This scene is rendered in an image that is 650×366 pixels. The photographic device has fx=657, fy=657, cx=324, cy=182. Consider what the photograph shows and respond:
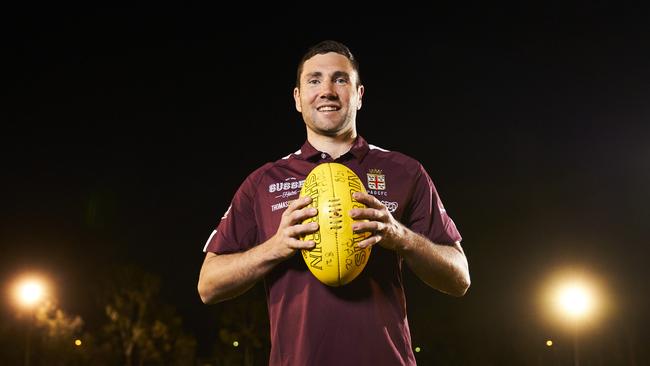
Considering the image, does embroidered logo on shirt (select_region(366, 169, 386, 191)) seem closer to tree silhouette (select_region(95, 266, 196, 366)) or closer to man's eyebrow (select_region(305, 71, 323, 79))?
man's eyebrow (select_region(305, 71, 323, 79))

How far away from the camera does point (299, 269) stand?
3402 mm

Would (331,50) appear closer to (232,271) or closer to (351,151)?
(351,151)

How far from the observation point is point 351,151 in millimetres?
3717

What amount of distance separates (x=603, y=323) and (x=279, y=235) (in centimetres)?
3304

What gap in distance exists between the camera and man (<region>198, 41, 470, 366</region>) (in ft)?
10.4

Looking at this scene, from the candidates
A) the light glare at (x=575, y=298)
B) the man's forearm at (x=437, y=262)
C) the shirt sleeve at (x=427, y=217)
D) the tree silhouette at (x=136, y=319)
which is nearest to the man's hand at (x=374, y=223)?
the man's forearm at (x=437, y=262)

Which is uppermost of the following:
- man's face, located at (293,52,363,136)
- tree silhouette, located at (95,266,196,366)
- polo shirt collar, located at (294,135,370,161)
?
man's face, located at (293,52,363,136)

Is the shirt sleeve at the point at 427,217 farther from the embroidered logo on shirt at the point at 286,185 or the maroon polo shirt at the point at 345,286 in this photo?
the embroidered logo on shirt at the point at 286,185

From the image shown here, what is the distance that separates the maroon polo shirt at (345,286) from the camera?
10.5ft

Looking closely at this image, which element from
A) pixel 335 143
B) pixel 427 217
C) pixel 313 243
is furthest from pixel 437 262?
pixel 335 143

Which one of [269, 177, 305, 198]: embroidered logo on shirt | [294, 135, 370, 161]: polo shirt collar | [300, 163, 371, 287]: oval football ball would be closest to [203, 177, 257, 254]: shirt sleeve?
[269, 177, 305, 198]: embroidered logo on shirt

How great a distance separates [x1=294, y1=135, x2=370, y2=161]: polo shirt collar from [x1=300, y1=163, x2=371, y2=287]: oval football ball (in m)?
0.50

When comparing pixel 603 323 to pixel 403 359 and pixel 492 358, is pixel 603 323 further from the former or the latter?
pixel 403 359

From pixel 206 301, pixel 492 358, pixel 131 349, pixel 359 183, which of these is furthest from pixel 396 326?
pixel 492 358
